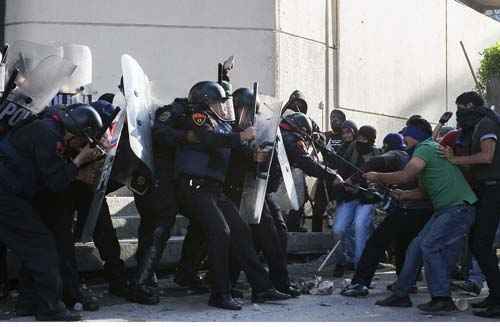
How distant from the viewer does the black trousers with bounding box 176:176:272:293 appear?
686 cm

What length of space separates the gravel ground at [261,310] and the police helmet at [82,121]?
130cm

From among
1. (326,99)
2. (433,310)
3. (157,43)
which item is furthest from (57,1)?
(433,310)

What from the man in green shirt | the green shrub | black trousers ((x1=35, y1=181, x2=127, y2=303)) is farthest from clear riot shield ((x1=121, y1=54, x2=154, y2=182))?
the green shrub

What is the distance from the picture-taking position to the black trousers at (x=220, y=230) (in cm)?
686

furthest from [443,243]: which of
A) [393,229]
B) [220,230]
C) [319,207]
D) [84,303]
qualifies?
[319,207]

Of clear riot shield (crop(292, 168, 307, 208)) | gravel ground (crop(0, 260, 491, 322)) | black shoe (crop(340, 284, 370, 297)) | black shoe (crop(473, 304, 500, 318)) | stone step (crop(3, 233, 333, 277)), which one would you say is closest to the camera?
gravel ground (crop(0, 260, 491, 322))

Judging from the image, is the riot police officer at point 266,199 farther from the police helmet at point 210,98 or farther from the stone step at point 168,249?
the stone step at point 168,249

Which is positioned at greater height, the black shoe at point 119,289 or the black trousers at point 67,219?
the black trousers at point 67,219

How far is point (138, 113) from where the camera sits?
689cm

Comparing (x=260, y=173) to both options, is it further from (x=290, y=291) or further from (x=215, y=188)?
(x=290, y=291)

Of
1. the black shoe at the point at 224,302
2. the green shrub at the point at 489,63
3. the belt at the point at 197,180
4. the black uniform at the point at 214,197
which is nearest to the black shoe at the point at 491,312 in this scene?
the black uniform at the point at 214,197

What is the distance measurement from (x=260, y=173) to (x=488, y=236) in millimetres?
1857

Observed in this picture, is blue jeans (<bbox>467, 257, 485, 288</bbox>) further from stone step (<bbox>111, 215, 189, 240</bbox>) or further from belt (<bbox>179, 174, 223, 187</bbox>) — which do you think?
stone step (<bbox>111, 215, 189, 240</bbox>)

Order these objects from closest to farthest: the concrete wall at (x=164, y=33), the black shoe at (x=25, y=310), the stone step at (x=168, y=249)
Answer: the black shoe at (x=25, y=310)
the stone step at (x=168, y=249)
the concrete wall at (x=164, y=33)
